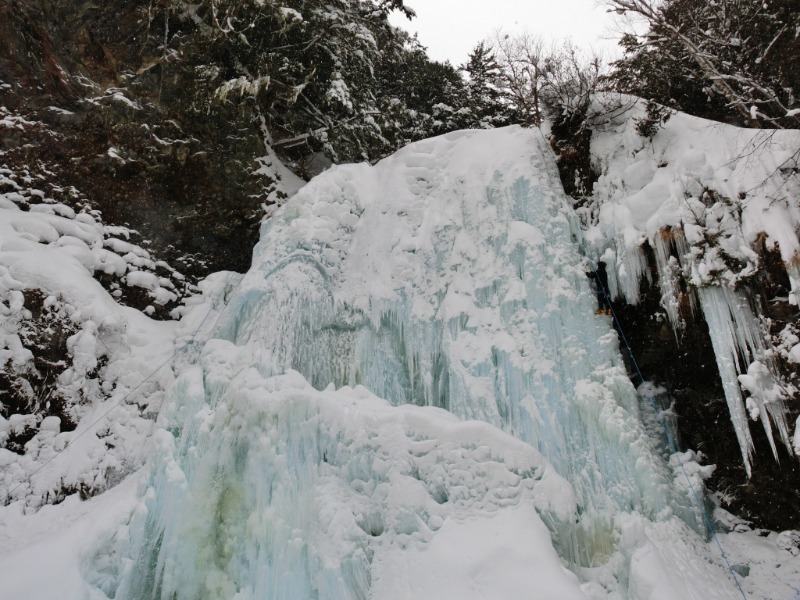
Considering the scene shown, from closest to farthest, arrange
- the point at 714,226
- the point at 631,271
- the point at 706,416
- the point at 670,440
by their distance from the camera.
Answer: the point at 714,226
the point at 706,416
the point at 670,440
the point at 631,271

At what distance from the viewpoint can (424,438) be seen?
14.0 feet

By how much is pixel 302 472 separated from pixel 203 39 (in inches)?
300

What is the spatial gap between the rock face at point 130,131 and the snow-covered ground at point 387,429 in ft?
4.09

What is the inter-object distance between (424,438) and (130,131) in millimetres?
7311

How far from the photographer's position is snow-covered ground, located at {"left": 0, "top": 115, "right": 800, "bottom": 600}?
3.85 meters

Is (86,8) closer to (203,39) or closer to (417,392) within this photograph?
(203,39)

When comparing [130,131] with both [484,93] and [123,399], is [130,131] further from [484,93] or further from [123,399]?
[484,93]

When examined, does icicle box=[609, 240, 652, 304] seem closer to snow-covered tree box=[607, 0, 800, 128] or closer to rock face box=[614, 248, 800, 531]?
rock face box=[614, 248, 800, 531]

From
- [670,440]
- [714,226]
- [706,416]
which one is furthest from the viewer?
[670,440]

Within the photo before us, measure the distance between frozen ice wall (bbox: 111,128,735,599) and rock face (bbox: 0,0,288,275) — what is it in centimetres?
233

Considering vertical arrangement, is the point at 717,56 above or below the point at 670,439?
above

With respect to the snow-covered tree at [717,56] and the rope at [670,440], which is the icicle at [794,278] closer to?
the rope at [670,440]

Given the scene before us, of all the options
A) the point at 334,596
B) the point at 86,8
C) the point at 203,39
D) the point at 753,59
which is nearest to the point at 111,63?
the point at 86,8

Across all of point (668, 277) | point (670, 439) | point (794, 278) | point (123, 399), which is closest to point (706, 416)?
point (670, 439)
